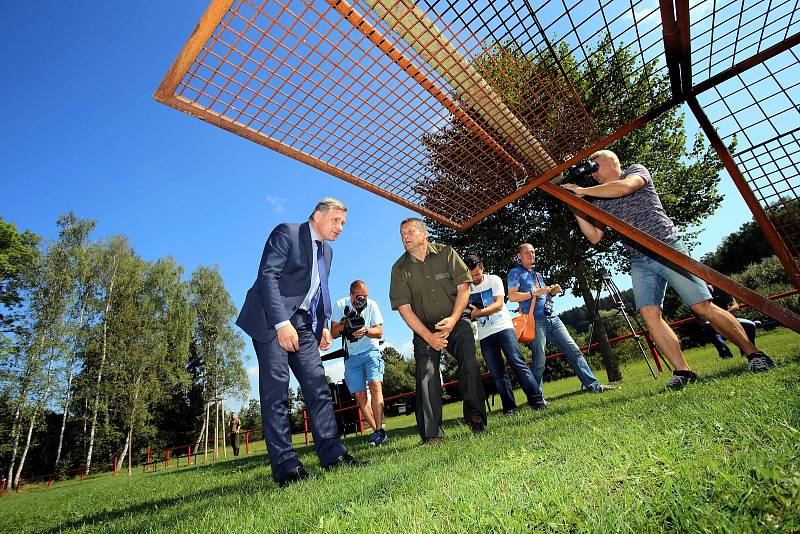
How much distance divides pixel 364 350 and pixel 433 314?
245cm

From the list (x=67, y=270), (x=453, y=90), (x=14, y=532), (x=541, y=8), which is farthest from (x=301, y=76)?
(x=67, y=270)

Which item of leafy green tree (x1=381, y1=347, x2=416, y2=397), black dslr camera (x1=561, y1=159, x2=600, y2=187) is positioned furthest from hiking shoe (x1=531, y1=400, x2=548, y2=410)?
leafy green tree (x1=381, y1=347, x2=416, y2=397)

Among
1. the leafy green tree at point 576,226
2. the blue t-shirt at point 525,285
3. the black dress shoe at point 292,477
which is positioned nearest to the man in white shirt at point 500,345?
the blue t-shirt at point 525,285

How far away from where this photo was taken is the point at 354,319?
19.2 ft

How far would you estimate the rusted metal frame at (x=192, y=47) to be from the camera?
1.47m

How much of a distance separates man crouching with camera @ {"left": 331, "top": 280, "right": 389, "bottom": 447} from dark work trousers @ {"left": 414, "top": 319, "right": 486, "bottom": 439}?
1982 millimetres

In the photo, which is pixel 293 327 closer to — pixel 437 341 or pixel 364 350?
pixel 437 341

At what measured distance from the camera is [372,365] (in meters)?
6.13

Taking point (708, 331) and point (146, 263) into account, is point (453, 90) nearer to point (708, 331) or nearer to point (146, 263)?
point (708, 331)

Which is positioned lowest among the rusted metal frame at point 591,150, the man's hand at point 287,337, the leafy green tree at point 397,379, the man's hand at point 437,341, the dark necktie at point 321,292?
the man's hand at point 437,341

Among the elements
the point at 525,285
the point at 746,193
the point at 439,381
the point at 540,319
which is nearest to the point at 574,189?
the point at 746,193

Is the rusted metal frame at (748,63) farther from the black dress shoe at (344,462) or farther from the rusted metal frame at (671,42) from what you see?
the black dress shoe at (344,462)

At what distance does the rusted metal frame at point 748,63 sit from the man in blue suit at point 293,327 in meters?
2.92

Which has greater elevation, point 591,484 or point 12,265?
point 12,265
